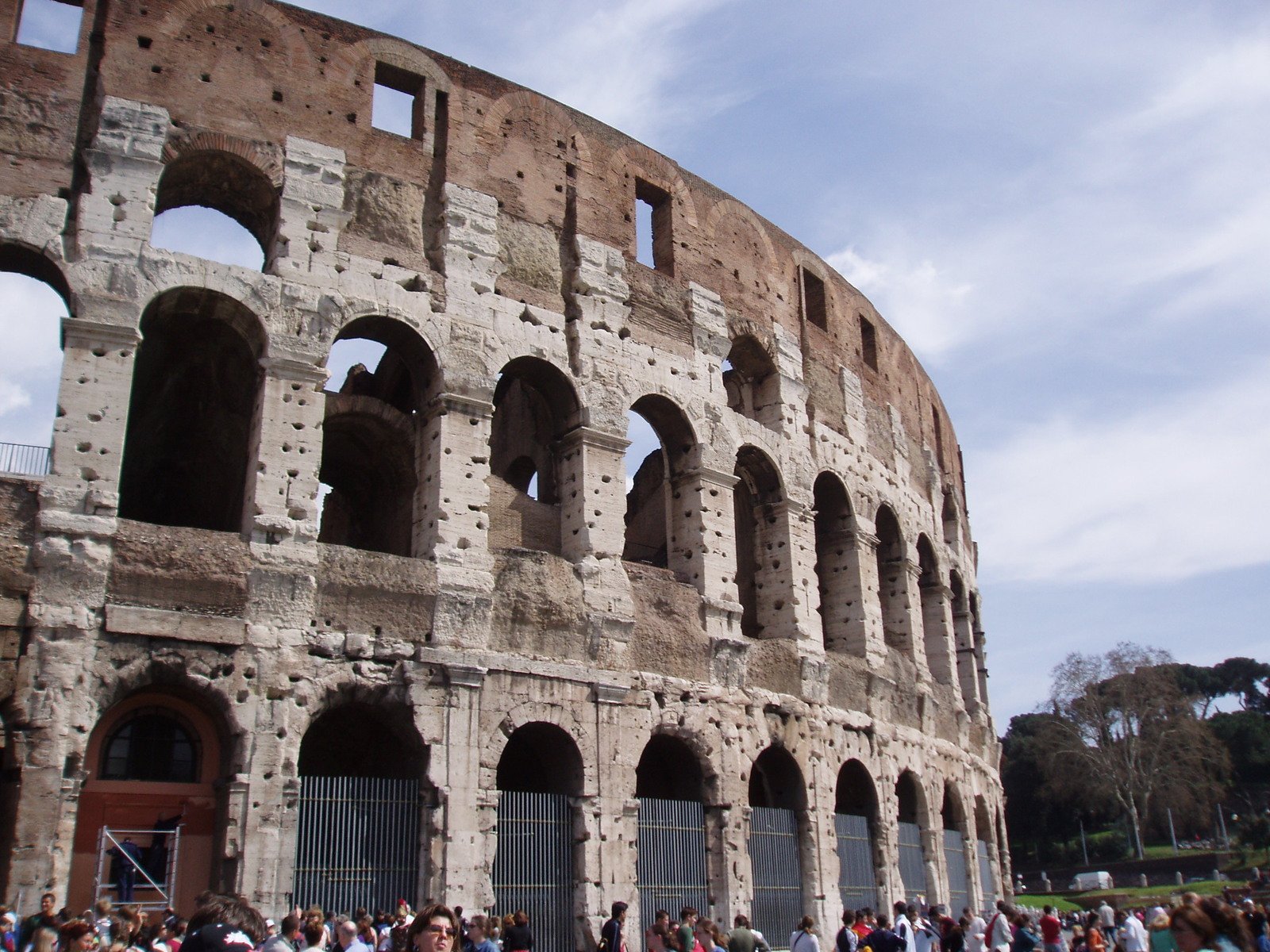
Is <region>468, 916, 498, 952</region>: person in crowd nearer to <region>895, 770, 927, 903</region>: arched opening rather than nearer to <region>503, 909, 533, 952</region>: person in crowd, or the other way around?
<region>503, 909, 533, 952</region>: person in crowd

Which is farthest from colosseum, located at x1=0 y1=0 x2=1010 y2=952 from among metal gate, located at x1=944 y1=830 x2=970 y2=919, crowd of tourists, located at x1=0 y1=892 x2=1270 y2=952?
crowd of tourists, located at x1=0 y1=892 x2=1270 y2=952

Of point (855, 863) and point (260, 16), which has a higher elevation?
point (260, 16)

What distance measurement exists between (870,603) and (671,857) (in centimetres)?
569

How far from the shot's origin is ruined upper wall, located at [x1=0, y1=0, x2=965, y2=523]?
39.1 feet

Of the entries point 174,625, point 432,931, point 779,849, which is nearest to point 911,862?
point 779,849

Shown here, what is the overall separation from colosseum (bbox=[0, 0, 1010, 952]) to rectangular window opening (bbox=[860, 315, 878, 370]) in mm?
2574

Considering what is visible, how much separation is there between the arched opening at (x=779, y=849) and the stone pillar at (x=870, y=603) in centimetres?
246

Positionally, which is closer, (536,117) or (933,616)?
(536,117)

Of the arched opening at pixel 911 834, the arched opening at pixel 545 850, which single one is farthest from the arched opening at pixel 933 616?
the arched opening at pixel 545 850

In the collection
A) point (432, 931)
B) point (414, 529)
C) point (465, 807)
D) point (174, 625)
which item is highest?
point (414, 529)

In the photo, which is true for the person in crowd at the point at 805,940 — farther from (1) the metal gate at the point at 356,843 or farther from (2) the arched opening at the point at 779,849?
(2) the arched opening at the point at 779,849

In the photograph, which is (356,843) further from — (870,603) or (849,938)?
(870,603)

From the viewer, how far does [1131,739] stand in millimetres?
35844

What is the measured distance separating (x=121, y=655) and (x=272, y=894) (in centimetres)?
243
